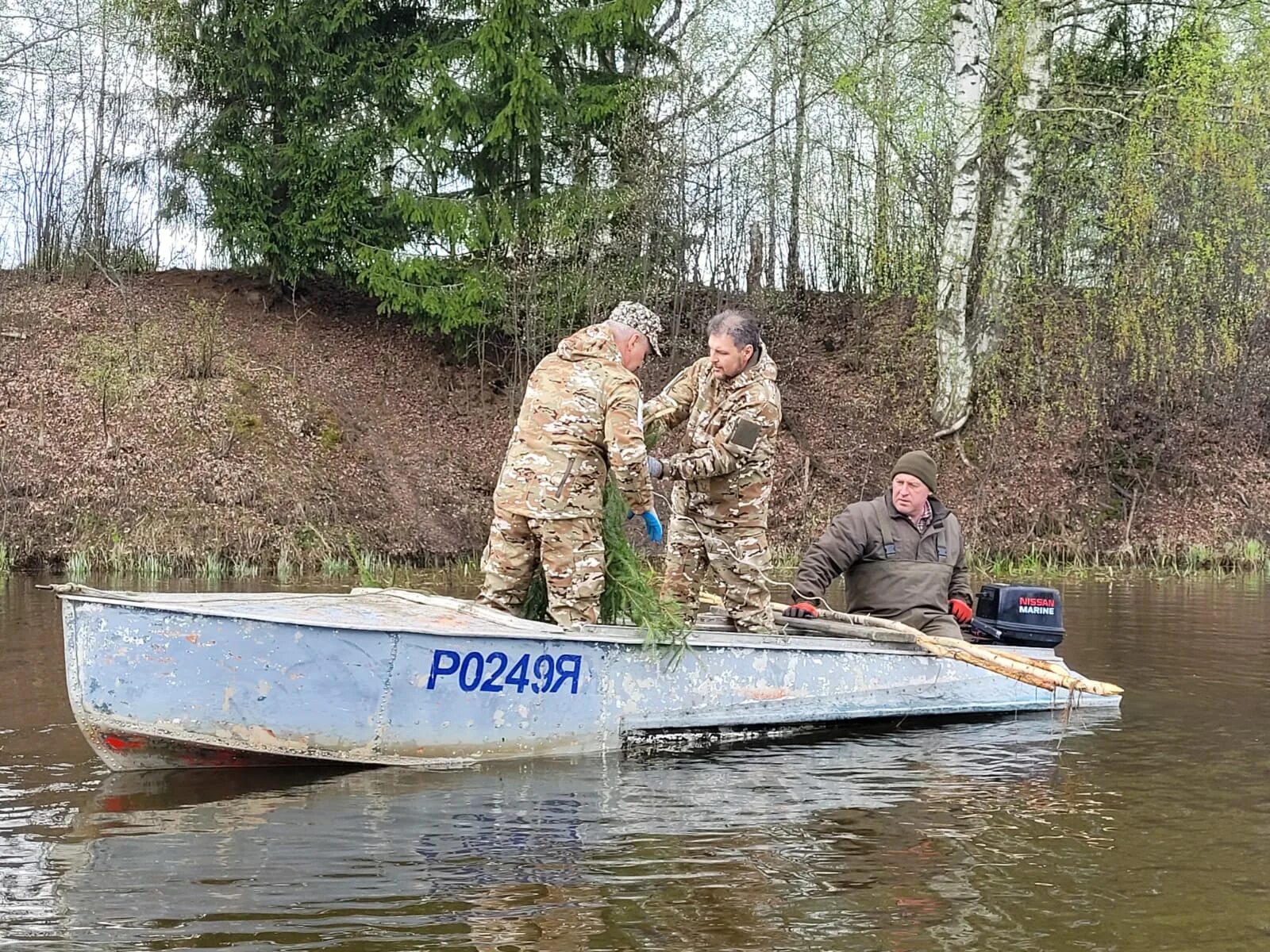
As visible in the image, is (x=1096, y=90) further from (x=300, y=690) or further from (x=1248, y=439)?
(x=300, y=690)

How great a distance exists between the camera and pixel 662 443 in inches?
766

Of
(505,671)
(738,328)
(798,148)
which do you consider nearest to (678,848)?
(505,671)

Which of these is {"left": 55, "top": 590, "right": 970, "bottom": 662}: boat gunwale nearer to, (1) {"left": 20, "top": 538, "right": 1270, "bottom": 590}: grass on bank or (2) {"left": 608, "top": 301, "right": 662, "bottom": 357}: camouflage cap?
(2) {"left": 608, "top": 301, "right": 662, "bottom": 357}: camouflage cap

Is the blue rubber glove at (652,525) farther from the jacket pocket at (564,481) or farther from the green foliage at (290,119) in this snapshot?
the green foliage at (290,119)

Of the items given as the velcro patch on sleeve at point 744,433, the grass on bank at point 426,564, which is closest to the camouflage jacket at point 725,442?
the velcro patch on sleeve at point 744,433

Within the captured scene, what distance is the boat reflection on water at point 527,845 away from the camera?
14.2ft

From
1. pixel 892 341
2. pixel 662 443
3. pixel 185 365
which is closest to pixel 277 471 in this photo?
pixel 185 365

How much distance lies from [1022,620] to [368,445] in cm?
1202

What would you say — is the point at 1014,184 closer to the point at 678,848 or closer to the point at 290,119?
the point at 290,119

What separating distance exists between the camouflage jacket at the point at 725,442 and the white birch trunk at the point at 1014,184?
1133 cm

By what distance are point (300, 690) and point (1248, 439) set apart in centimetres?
1721

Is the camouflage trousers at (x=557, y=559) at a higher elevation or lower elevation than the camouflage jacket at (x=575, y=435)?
lower

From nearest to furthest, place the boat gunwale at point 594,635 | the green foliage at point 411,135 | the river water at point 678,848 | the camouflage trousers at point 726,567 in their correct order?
the river water at point 678,848 → the boat gunwale at point 594,635 → the camouflage trousers at point 726,567 → the green foliage at point 411,135

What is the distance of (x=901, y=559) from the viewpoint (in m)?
7.96
